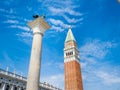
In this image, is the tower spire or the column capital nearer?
the column capital

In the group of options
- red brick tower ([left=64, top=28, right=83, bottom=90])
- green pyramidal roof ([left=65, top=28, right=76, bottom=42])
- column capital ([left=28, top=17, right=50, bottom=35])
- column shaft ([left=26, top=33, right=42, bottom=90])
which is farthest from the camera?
green pyramidal roof ([left=65, top=28, right=76, bottom=42])

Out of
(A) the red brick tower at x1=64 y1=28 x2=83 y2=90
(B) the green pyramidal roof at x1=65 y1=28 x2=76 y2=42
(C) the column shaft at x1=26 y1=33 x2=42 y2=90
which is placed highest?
(B) the green pyramidal roof at x1=65 y1=28 x2=76 y2=42

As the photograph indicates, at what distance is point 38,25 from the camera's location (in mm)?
11867

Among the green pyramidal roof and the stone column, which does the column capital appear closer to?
the stone column

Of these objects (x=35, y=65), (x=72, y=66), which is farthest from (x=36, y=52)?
(x=72, y=66)

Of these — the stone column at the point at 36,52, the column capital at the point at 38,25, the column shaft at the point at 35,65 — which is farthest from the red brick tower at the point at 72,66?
the column shaft at the point at 35,65

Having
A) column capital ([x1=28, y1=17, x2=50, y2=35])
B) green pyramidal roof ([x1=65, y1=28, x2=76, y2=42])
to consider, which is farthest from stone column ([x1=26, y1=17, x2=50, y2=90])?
green pyramidal roof ([x1=65, y1=28, x2=76, y2=42])

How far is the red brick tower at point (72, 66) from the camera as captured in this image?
56.0 meters

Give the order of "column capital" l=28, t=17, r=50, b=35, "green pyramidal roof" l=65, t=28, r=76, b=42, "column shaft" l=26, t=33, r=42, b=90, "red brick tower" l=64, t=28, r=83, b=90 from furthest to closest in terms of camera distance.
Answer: "green pyramidal roof" l=65, t=28, r=76, b=42 → "red brick tower" l=64, t=28, r=83, b=90 → "column capital" l=28, t=17, r=50, b=35 → "column shaft" l=26, t=33, r=42, b=90

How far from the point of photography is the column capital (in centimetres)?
1177

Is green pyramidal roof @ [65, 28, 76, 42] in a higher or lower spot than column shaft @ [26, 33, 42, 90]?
higher

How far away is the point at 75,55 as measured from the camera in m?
59.5

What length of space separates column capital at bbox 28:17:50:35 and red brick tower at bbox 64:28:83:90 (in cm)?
4487

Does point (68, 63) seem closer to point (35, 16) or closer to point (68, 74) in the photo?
point (68, 74)
